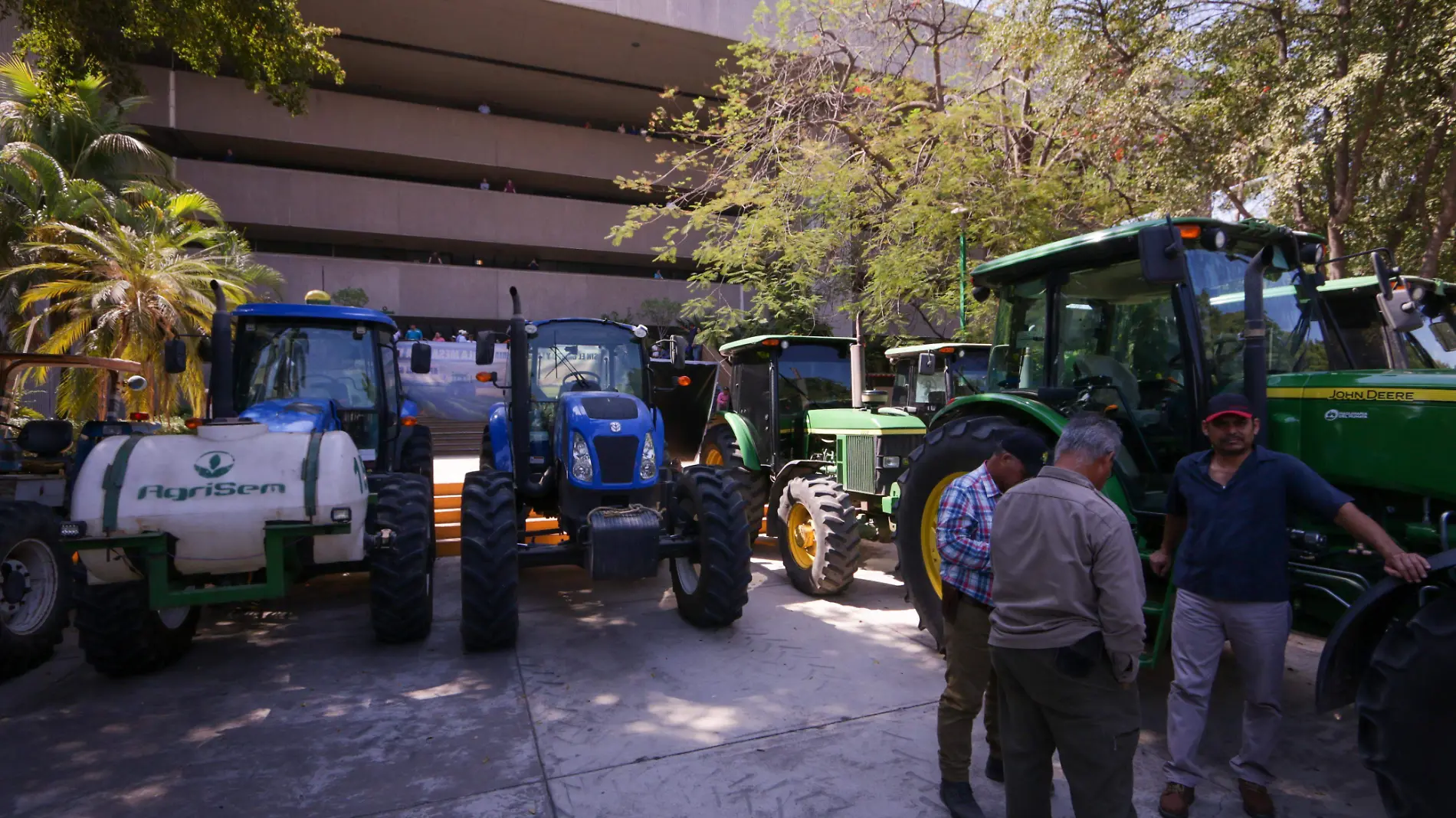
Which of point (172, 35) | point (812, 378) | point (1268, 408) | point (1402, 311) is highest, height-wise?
point (172, 35)

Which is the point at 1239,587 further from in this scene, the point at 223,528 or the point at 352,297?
the point at 352,297

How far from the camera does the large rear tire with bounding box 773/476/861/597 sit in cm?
607

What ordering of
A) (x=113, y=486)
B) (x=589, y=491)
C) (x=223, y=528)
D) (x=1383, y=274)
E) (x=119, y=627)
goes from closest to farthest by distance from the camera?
1. (x=1383, y=274)
2. (x=113, y=486)
3. (x=223, y=528)
4. (x=119, y=627)
5. (x=589, y=491)

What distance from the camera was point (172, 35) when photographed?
6.44 meters

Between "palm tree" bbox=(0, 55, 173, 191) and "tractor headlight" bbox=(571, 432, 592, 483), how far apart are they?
35.1ft

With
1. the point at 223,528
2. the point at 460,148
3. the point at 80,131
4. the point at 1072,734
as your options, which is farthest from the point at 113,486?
the point at 460,148

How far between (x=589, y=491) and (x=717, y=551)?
1.00m

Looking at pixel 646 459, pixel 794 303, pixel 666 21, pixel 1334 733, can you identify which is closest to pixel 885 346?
pixel 794 303

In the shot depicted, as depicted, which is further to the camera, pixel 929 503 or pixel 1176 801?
pixel 929 503

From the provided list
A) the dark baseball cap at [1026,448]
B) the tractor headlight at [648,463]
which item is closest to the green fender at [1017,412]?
the dark baseball cap at [1026,448]

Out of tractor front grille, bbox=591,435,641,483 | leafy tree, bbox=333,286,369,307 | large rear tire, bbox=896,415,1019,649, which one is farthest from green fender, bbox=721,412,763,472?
leafy tree, bbox=333,286,369,307

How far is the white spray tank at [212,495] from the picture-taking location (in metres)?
4.13

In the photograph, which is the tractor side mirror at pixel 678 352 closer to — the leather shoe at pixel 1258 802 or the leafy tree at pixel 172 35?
the leafy tree at pixel 172 35

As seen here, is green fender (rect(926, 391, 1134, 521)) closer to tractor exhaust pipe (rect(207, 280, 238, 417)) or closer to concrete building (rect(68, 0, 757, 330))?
tractor exhaust pipe (rect(207, 280, 238, 417))
